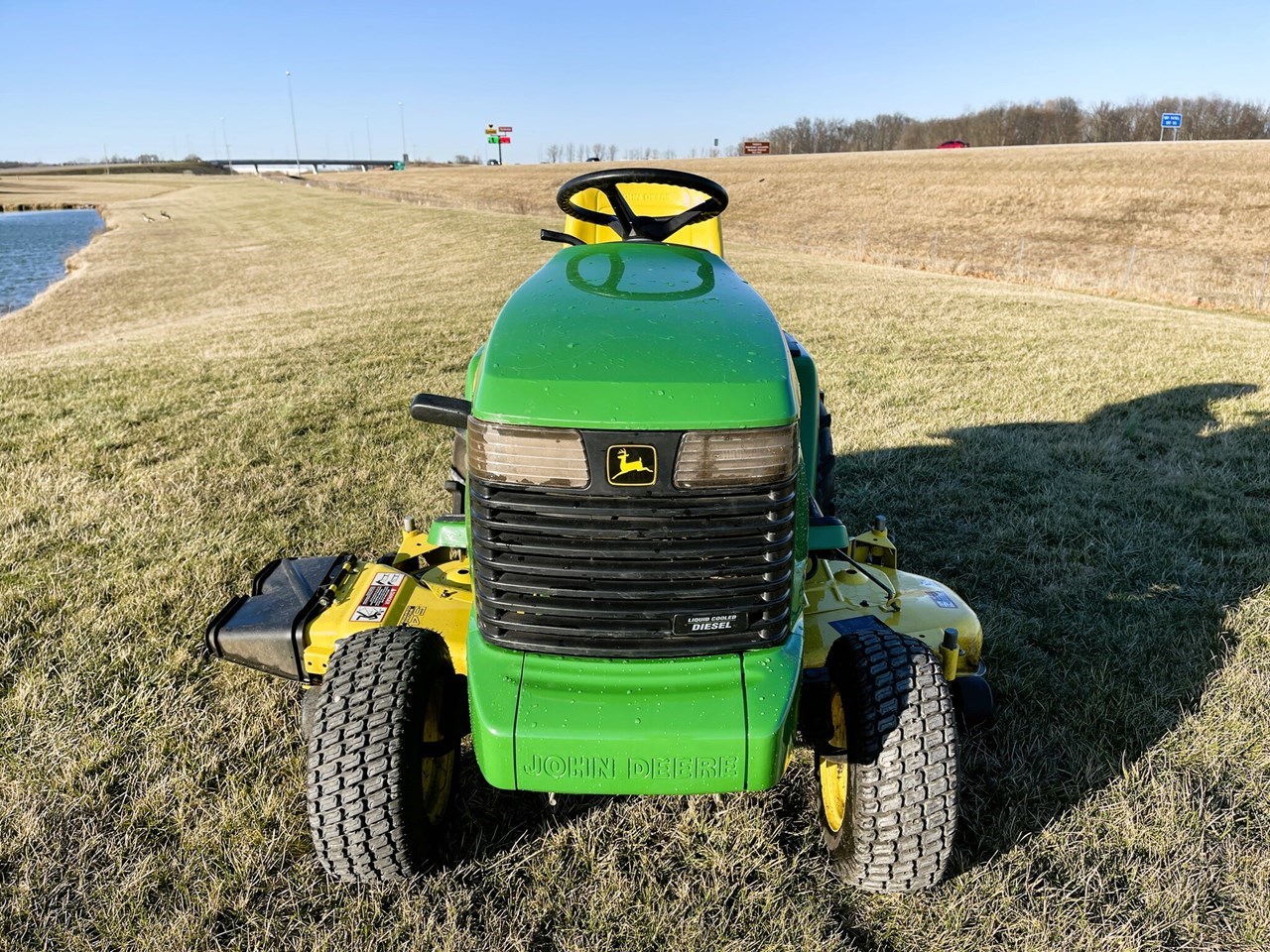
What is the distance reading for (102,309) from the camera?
14273mm

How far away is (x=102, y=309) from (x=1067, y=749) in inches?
634

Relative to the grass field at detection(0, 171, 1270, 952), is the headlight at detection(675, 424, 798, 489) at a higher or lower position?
higher

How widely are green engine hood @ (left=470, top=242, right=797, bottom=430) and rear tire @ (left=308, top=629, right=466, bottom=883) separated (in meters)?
0.74

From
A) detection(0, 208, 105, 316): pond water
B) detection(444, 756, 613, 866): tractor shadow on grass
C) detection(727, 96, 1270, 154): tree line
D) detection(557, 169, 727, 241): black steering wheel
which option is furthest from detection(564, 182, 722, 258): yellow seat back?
detection(727, 96, 1270, 154): tree line

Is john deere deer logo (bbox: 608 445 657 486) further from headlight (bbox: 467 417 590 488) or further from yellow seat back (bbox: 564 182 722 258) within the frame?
yellow seat back (bbox: 564 182 722 258)

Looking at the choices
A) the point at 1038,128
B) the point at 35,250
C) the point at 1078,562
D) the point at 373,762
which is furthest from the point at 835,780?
the point at 1038,128

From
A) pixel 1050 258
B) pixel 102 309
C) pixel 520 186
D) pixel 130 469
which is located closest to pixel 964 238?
pixel 1050 258

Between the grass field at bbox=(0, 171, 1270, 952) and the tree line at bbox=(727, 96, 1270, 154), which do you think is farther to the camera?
the tree line at bbox=(727, 96, 1270, 154)

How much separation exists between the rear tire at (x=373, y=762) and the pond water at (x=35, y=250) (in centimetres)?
1789

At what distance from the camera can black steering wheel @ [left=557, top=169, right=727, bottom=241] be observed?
2.76m

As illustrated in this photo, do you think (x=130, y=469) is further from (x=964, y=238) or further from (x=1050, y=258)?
(x=964, y=238)

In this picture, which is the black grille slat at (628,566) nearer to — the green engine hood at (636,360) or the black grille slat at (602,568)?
the black grille slat at (602,568)

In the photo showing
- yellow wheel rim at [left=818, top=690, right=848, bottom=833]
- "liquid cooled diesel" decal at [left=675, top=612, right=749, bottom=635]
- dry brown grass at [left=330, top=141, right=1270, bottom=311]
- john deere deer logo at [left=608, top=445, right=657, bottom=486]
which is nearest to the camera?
john deere deer logo at [left=608, top=445, right=657, bottom=486]

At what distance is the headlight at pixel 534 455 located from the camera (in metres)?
1.84
